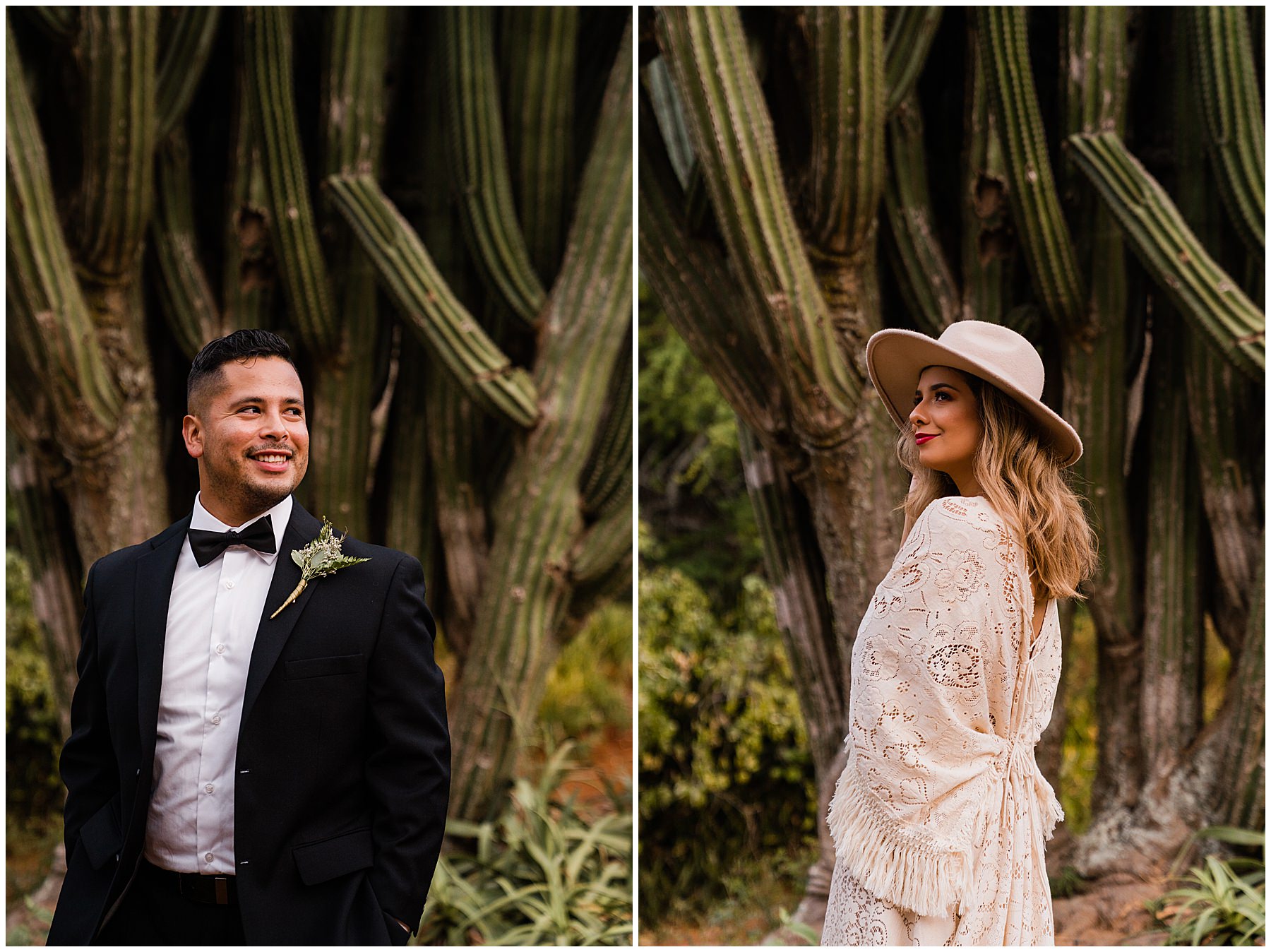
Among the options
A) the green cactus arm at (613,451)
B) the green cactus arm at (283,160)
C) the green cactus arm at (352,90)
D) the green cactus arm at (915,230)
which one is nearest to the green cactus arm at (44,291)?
the green cactus arm at (283,160)

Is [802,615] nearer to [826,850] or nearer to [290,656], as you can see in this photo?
[826,850]

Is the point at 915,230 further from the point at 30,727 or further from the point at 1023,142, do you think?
the point at 30,727

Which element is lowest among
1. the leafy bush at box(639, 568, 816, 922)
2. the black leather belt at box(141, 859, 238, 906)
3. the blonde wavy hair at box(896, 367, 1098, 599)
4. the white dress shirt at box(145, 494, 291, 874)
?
the leafy bush at box(639, 568, 816, 922)

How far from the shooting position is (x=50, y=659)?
12.9 ft

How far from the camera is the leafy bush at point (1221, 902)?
3.14 m

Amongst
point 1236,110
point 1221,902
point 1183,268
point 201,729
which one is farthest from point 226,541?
point 1236,110

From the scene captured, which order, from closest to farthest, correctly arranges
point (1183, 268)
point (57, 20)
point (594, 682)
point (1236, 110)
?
point (1183, 268) < point (1236, 110) < point (57, 20) < point (594, 682)

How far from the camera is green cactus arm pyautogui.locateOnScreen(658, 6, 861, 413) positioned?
3121mm

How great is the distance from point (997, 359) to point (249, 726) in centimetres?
142

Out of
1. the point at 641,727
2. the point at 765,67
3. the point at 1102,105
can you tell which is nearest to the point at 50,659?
the point at 641,727

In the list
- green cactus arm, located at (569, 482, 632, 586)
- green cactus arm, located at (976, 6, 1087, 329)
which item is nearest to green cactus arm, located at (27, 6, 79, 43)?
green cactus arm, located at (569, 482, 632, 586)

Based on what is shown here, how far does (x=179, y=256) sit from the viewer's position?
12.6ft

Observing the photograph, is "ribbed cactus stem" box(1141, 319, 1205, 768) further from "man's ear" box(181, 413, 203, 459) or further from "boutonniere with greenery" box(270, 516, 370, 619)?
"man's ear" box(181, 413, 203, 459)

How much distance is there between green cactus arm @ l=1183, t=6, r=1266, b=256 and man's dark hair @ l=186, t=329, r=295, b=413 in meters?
3.05
